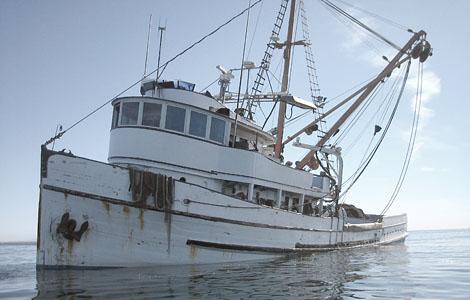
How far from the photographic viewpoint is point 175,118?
13336 mm

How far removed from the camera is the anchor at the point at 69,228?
432 inches

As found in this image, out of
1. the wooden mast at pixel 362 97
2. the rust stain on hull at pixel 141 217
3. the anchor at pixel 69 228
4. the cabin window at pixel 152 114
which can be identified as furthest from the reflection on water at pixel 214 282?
the wooden mast at pixel 362 97

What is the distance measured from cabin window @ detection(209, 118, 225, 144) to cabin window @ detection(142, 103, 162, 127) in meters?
1.77

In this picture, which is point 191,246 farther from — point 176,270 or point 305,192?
point 305,192

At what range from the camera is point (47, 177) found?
36.4 ft

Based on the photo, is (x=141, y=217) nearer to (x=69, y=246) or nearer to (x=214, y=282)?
(x=69, y=246)

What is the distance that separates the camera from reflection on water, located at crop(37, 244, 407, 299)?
26.4 ft

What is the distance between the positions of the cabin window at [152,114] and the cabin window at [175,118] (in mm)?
269

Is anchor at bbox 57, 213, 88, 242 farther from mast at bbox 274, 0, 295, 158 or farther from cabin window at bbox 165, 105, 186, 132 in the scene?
mast at bbox 274, 0, 295, 158

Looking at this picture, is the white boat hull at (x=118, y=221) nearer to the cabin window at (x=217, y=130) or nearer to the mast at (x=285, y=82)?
the cabin window at (x=217, y=130)

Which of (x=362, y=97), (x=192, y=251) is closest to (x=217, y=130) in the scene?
(x=192, y=251)

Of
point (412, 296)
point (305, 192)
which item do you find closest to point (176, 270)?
point (412, 296)

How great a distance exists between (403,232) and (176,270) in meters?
25.0

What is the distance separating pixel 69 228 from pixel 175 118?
4450 mm
